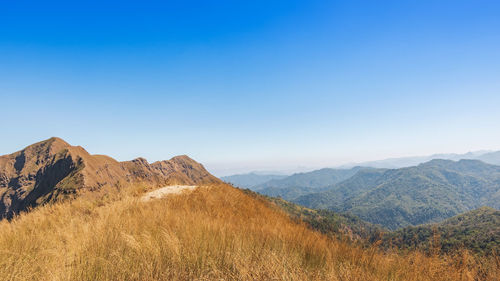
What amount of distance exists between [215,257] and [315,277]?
4.85 ft

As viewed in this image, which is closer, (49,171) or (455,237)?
(455,237)

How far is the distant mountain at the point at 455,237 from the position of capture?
366 cm

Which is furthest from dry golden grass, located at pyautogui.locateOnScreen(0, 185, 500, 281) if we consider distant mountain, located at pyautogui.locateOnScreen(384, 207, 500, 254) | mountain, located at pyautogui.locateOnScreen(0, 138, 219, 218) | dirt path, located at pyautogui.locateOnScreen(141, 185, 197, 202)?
mountain, located at pyautogui.locateOnScreen(0, 138, 219, 218)

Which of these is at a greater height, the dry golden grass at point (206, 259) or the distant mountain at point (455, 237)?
the dry golden grass at point (206, 259)

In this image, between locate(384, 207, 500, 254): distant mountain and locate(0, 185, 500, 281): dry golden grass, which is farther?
locate(384, 207, 500, 254): distant mountain

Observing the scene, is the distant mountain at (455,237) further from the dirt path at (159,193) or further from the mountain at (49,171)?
the mountain at (49,171)

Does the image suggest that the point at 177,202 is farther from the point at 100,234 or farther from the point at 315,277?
the point at 315,277

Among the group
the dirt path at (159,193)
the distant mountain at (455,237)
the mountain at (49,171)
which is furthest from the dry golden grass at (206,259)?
the mountain at (49,171)

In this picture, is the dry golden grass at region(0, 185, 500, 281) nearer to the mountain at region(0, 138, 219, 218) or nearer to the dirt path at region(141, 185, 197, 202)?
the dirt path at region(141, 185, 197, 202)

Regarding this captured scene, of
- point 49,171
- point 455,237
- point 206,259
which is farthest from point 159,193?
point 49,171

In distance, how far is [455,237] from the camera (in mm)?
73375

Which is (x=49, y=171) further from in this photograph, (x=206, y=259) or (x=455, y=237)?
(x=455, y=237)

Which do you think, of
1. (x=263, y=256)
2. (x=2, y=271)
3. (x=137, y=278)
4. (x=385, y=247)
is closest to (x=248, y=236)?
(x=263, y=256)

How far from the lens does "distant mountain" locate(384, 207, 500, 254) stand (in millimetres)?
3657
